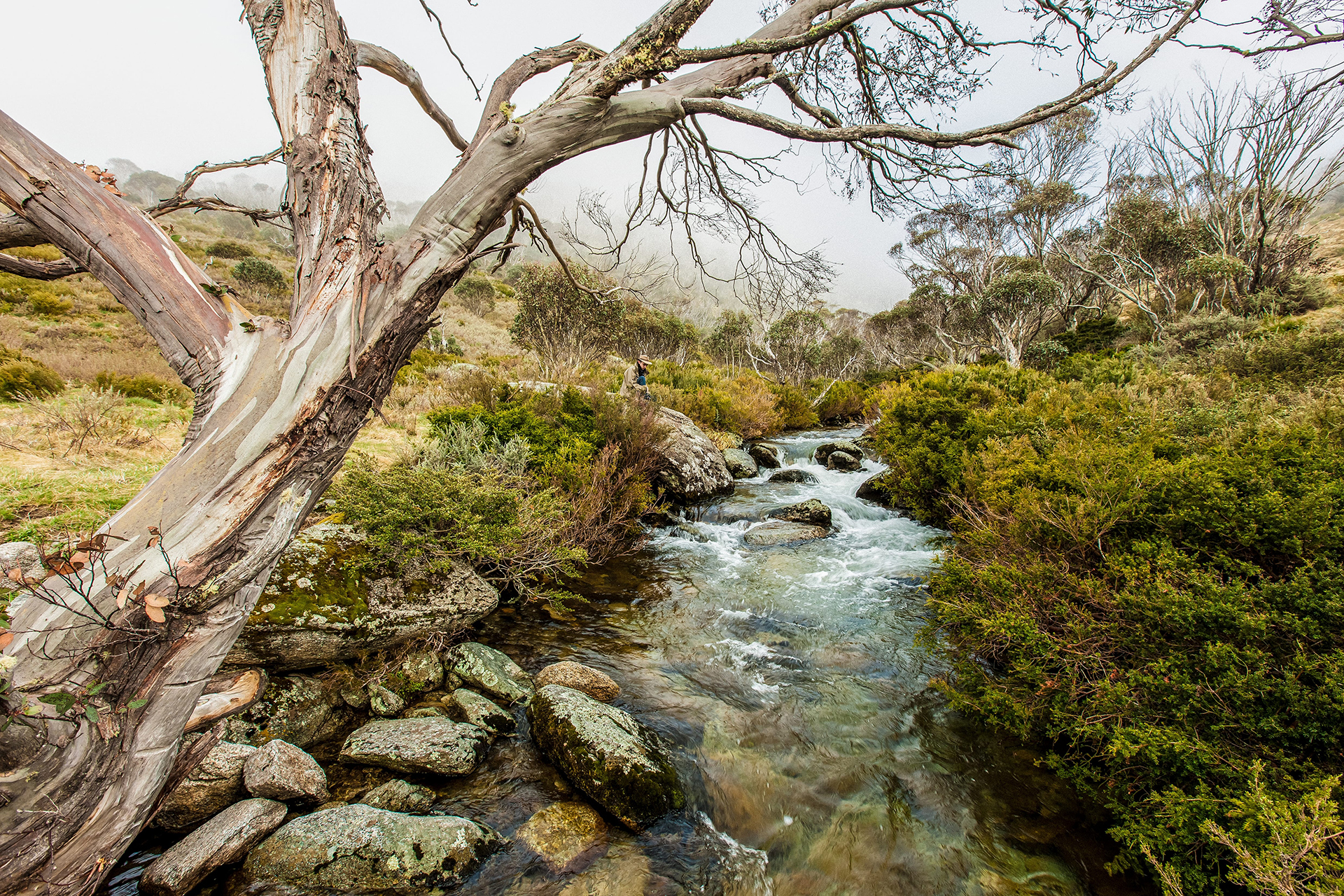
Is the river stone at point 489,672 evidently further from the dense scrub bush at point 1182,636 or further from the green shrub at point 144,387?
the green shrub at point 144,387

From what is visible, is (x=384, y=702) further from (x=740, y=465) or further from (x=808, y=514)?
(x=740, y=465)

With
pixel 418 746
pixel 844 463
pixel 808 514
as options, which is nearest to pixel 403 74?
pixel 418 746

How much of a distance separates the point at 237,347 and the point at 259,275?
3760 cm

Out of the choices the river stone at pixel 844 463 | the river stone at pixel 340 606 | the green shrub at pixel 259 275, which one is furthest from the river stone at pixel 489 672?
the green shrub at pixel 259 275

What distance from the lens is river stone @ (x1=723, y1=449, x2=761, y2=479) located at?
1140 cm

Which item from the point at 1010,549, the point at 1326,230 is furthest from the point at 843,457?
the point at 1326,230

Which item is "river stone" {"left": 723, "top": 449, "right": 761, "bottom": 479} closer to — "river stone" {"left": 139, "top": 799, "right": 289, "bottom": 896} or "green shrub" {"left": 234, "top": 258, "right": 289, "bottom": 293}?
"river stone" {"left": 139, "top": 799, "right": 289, "bottom": 896}

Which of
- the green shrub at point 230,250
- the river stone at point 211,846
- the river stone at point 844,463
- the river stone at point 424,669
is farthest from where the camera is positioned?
the green shrub at point 230,250

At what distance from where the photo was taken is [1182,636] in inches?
103

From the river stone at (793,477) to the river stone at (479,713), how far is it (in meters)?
8.41

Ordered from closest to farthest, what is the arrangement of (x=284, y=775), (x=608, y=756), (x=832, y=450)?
(x=284, y=775)
(x=608, y=756)
(x=832, y=450)

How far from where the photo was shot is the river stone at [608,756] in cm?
304

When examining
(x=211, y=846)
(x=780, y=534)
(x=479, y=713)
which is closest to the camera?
(x=211, y=846)

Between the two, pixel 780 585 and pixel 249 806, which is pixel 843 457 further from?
pixel 249 806
